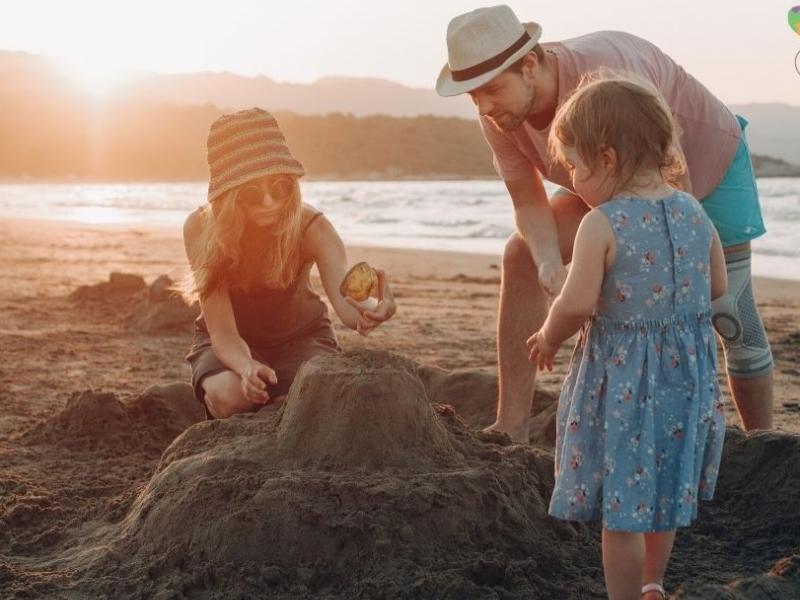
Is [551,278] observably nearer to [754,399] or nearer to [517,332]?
[517,332]

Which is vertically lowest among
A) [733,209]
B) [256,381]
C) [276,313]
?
[256,381]

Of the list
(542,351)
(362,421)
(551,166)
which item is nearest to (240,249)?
(362,421)

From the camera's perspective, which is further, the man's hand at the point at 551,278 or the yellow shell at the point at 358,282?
Answer: the yellow shell at the point at 358,282

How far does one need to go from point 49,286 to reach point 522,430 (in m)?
6.42

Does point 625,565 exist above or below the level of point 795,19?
below

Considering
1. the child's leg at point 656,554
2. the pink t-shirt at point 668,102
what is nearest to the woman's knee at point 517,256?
the pink t-shirt at point 668,102

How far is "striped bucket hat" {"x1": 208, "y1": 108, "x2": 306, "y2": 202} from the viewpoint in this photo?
12.5ft

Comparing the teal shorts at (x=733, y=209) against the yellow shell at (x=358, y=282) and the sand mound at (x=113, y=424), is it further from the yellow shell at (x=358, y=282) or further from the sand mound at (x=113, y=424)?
the sand mound at (x=113, y=424)

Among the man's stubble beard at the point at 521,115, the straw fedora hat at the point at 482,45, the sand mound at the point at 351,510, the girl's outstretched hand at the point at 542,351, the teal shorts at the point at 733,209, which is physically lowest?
the sand mound at the point at 351,510

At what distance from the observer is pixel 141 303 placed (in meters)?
7.65

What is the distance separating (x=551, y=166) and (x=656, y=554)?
1.68m

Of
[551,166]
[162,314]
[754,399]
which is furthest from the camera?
[162,314]

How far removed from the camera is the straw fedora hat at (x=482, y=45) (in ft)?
11.8

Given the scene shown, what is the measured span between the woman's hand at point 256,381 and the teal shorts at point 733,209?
Answer: 1735mm
